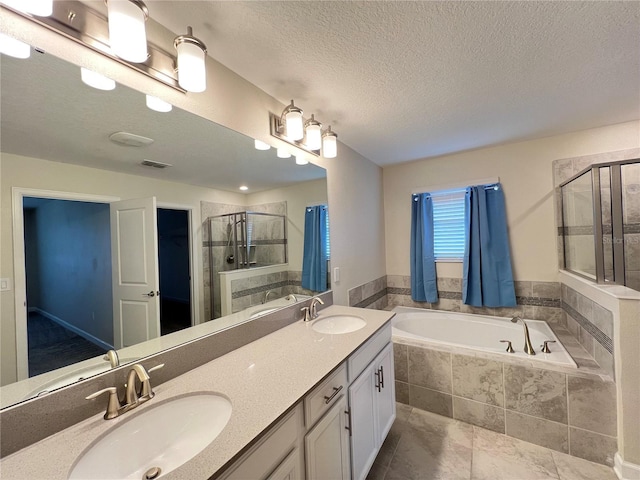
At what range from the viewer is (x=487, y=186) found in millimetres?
2709

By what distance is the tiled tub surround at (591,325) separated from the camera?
Answer: 5.32 feet

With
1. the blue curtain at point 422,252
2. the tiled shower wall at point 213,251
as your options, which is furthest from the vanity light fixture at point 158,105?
the blue curtain at point 422,252

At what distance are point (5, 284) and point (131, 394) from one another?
48 cm

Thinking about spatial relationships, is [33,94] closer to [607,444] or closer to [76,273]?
[76,273]

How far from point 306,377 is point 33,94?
1.31 metres

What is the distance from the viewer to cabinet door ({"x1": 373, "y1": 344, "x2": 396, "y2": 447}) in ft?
5.16

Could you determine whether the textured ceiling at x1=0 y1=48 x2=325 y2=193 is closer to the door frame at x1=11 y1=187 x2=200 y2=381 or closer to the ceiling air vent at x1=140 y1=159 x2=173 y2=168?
the ceiling air vent at x1=140 y1=159 x2=173 y2=168

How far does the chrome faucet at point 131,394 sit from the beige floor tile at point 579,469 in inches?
87.7

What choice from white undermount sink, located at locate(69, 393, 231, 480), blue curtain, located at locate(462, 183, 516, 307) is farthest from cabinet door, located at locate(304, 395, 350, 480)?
blue curtain, located at locate(462, 183, 516, 307)

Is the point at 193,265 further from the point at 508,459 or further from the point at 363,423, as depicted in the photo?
the point at 508,459

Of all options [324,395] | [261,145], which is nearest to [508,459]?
[324,395]

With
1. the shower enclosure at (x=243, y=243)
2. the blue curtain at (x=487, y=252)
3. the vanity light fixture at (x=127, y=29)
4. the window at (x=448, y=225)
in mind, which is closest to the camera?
the vanity light fixture at (x=127, y=29)

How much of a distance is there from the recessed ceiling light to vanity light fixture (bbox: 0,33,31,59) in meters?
0.29

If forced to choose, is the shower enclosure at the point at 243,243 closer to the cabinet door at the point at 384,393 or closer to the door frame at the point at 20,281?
the door frame at the point at 20,281
